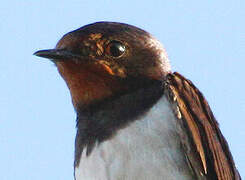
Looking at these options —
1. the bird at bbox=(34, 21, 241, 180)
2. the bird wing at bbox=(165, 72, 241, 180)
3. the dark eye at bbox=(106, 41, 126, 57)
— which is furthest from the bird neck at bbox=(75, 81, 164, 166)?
the dark eye at bbox=(106, 41, 126, 57)

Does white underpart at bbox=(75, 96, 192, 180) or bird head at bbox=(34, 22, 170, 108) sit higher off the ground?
bird head at bbox=(34, 22, 170, 108)

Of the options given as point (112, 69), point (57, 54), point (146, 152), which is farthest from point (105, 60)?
point (146, 152)

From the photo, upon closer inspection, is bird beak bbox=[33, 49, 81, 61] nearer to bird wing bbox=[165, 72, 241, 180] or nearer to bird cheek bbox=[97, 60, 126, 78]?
bird cheek bbox=[97, 60, 126, 78]

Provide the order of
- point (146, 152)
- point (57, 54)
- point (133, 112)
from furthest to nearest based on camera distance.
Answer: point (57, 54) → point (133, 112) → point (146, 152)

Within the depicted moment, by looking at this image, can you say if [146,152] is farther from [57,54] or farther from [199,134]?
[57,54]

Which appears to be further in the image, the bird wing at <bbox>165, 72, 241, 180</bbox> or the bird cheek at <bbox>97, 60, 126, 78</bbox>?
the bird cheek at <bbox>97, 60, 126, 78</bbox>

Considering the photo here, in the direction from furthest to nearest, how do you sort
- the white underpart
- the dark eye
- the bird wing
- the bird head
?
the dark eye < the bird head < the bird wing < the white underpart

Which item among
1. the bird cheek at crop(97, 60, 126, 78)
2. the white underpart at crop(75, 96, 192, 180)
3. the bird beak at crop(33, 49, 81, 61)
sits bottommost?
the white underpart at crop(75, 96, 192, 180)
